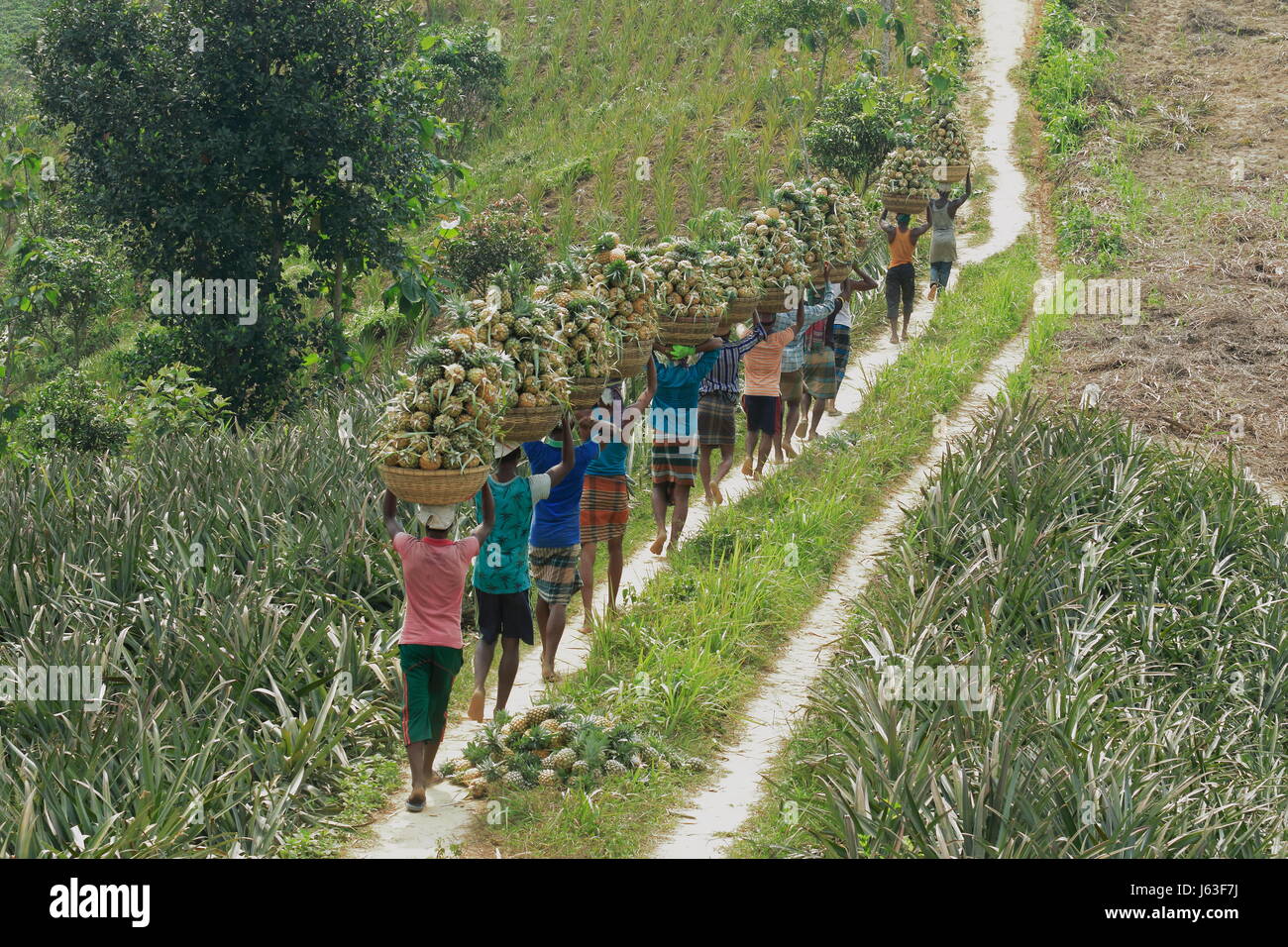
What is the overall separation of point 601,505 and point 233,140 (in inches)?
276

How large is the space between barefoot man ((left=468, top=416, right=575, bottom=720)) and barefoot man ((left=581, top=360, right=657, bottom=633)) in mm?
969

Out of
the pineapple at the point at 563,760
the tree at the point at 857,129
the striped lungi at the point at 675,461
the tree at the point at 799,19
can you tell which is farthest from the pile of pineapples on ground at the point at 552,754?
the tree at the point at 799,19

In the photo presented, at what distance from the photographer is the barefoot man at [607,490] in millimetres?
7926

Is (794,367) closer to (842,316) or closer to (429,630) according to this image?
(842,316)

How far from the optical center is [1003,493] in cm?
926

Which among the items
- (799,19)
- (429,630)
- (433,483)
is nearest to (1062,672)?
(429,630)

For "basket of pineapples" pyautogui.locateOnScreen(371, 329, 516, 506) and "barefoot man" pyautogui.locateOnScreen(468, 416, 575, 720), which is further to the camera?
"barefoot man" pyautogui.locateOnScreen(468, 416, 575, 720)

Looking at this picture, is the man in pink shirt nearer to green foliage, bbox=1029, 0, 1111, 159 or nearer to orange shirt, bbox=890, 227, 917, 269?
orange shirt, bbox=890, 227, 917, 269

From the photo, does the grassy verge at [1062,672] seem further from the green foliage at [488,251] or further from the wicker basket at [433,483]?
the green foliage at [488,251]

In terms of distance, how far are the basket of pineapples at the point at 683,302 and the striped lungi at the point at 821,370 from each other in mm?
3004

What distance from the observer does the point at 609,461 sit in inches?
313

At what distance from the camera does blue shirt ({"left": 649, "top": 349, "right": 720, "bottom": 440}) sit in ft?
29.3

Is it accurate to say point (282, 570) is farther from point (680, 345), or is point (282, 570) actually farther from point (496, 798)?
point (680, 345)

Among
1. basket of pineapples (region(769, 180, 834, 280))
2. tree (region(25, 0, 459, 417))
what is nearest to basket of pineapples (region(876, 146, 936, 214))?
basket of pineapples (region(769, 180, 834, 280))
